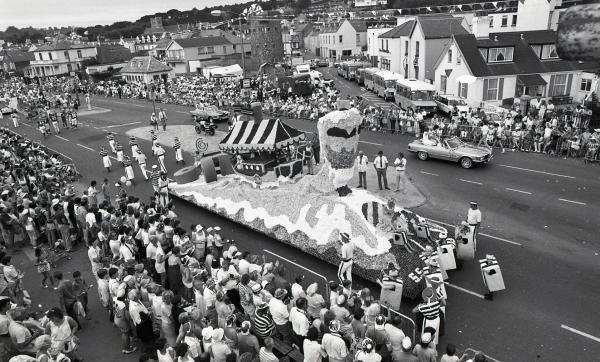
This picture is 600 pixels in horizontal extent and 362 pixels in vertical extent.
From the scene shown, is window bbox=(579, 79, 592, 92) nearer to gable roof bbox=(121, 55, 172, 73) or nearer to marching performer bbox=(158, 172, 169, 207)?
marching performer bbox=(158, 172, 169, 207)

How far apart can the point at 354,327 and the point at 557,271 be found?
6694 millimetres

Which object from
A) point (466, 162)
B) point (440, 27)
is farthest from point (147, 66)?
point (466, 162)

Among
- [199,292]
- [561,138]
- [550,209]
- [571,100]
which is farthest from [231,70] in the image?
[199,292]

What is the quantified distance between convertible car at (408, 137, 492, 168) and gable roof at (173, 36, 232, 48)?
57.3m

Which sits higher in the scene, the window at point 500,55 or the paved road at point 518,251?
the window at point 500,55

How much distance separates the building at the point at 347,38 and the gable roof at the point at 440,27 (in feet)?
115

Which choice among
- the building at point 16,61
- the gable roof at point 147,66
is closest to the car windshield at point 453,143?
the gable roof at point 147,66

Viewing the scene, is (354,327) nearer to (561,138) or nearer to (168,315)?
(168,315)

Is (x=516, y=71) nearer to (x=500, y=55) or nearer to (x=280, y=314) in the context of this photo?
(x=500, y=55)

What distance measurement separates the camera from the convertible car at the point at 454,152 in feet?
65.9


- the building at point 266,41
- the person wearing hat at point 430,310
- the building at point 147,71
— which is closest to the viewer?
the person wearing hat at point 430,310

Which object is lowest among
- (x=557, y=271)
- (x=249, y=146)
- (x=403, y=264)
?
(x=557, y=271)

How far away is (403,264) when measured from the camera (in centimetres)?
1109

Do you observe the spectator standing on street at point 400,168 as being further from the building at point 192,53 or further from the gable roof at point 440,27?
the building at point 192,53
